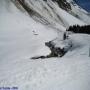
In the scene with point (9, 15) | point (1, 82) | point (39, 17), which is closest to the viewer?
point (1, 82)

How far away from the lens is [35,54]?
32.9 metres

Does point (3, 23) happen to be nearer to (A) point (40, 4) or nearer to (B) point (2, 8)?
(B) point (2, 8)

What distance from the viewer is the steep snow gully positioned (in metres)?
14.0

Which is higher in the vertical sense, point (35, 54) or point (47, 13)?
point (47, 13)

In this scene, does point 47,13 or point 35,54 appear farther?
point 47,13

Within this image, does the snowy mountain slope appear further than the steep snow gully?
Yes

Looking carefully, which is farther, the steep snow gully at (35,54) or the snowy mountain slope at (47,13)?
the snowy mountain slope at (47,13)

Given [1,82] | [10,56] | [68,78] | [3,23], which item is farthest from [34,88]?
[3,23]

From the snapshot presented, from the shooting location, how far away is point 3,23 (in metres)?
55.0

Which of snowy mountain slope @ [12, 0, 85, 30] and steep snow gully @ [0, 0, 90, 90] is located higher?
snowy mountain slope @ [12, 0, 85, 30]

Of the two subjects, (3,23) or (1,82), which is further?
(3,23)

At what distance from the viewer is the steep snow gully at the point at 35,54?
14.0m

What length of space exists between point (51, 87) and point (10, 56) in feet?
67.2

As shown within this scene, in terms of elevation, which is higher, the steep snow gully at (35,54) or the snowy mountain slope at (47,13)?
the snowy mountain slope at (47,13)
